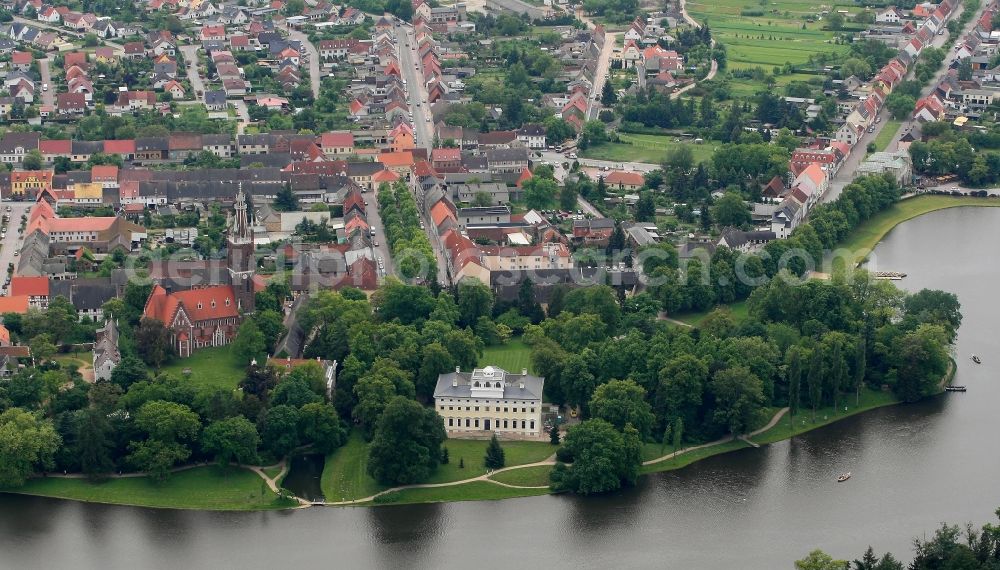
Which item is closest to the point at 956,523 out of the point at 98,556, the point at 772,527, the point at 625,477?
the point at 772,527

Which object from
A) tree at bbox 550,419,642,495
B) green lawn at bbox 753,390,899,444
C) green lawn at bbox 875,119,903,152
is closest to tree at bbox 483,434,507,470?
tree at bbox 550,419,642,495

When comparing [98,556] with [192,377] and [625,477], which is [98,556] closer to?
[192,377]

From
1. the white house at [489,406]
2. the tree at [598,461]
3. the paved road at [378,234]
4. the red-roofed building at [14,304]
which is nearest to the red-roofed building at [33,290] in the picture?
the red-roofed building at [14,304]

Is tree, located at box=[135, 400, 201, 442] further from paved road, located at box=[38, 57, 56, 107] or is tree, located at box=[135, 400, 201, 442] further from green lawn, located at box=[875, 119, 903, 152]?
green lawn, located at box=[875, 119, 903, 152]

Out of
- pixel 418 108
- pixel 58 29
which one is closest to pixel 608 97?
pixel 418 108

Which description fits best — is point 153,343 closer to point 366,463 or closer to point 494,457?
point 366,463

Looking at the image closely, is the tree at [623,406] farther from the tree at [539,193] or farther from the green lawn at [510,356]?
the tree at [539,193]

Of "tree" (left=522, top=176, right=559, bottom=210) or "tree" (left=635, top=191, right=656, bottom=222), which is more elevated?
"tree" (left=522, top=176, right=559, bottom=210)
